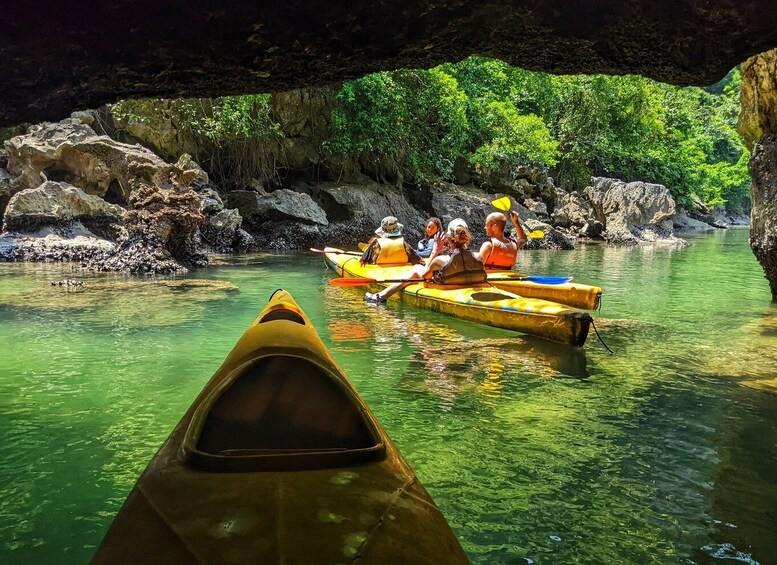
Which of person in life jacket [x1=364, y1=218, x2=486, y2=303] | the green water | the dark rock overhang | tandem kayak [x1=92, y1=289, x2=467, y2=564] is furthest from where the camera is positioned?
person in life jacket [x1=364, y1=218, x2=486, y2=303]

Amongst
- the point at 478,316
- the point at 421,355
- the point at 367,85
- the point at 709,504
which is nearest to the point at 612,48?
the point at 709,504

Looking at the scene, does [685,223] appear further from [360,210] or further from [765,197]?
[765,197]

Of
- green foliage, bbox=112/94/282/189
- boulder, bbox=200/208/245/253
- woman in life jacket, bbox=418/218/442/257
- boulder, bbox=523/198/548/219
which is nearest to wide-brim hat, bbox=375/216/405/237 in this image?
woman in life jacket, bbox=418/218/442/257

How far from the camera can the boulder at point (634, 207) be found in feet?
75.4

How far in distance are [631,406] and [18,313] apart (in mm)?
6628

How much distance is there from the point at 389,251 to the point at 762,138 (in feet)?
16.9

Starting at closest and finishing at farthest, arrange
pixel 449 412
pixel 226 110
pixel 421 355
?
pixel 449 412 < pixel 421 355 < pixel 226 110

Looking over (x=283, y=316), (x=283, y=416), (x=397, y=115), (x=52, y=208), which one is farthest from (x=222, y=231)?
(x=283, y=416)

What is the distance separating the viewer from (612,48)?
3014mm

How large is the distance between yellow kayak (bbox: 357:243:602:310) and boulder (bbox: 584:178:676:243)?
1593 centimetres

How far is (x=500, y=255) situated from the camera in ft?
28.9

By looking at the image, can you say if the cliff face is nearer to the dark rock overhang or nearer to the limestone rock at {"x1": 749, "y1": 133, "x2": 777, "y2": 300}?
the limestone rock at {"x1": 749, "y1": 133, "x2": 777, "y2": 300}

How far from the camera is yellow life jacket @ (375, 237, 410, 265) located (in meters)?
9.79

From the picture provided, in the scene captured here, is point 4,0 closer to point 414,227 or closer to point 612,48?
point 612,48
